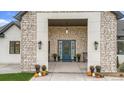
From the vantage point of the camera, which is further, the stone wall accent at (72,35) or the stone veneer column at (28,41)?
the stone wall accent at (72,35)

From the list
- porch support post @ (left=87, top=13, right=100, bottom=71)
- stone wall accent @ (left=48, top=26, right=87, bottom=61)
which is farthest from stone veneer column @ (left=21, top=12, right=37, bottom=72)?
stone wall accent @ (left=48, top=26, right=87, bottom=61)

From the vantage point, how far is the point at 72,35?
25516 millimetres

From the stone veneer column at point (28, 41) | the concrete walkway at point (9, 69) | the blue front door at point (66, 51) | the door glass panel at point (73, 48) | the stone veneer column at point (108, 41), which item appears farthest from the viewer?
the blue front door at point (66, 51)

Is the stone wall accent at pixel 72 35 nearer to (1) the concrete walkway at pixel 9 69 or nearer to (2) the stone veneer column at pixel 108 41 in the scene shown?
(1) the concrete walkway at pixel 9 69

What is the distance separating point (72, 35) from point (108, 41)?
8454 millimetres

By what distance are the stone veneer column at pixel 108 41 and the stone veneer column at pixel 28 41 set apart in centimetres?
447

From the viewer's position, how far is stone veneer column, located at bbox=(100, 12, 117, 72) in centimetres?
1728

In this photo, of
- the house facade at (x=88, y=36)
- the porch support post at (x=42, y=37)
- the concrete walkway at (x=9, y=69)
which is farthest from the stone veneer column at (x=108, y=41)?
the concrete walkway at (x=9, y=69)

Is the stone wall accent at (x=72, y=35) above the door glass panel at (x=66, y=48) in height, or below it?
above

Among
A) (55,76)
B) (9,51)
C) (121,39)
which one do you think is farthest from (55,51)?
(55,76)

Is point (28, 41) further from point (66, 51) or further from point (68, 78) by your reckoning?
point (66, 51)

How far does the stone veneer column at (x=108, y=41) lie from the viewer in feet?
56.7

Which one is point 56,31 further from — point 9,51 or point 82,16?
point 82,16
